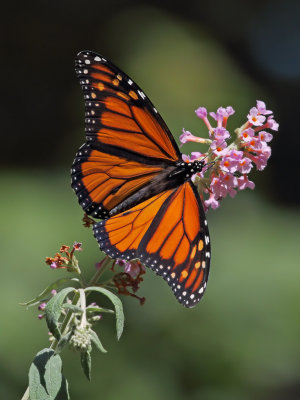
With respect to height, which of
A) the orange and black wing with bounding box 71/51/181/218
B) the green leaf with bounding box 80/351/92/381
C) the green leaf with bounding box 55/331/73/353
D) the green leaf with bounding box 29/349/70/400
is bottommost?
the green leaf with bounding box 29/349/70/400

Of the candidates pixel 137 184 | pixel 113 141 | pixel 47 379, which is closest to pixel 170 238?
pixel 137 184

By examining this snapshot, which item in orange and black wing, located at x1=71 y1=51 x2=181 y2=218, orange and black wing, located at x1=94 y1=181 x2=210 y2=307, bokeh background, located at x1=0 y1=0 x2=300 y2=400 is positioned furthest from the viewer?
bokeh background, located at x1=0 y1=0 x2=300 y2=400

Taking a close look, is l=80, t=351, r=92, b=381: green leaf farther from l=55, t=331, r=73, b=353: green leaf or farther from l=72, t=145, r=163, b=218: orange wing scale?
l=72, t=145, r=163, b=218: orange wing scale

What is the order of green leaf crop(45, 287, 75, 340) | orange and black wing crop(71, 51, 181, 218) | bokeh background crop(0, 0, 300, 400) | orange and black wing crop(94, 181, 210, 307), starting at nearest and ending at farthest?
green leaf crop(45, 287, 75, 340) < orange and black wing crop(94, 181, 210, 307) < orange and black wing crop(71, 51, 181, 218) < bokeh background crop(0, 0, 300, 400)

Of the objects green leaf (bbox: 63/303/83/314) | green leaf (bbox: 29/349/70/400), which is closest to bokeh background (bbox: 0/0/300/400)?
green leaf (bbox: 29/349/70/400)

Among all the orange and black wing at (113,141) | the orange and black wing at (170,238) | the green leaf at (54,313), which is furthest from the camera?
the orange and black wing at (113,141)

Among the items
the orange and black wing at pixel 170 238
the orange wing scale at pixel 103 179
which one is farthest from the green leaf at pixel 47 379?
the orange wing scale at pixel 103 179

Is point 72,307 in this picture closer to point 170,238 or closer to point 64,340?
point 64,340

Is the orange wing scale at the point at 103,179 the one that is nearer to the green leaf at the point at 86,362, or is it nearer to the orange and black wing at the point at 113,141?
the orange and black wing at the point at 113,141
